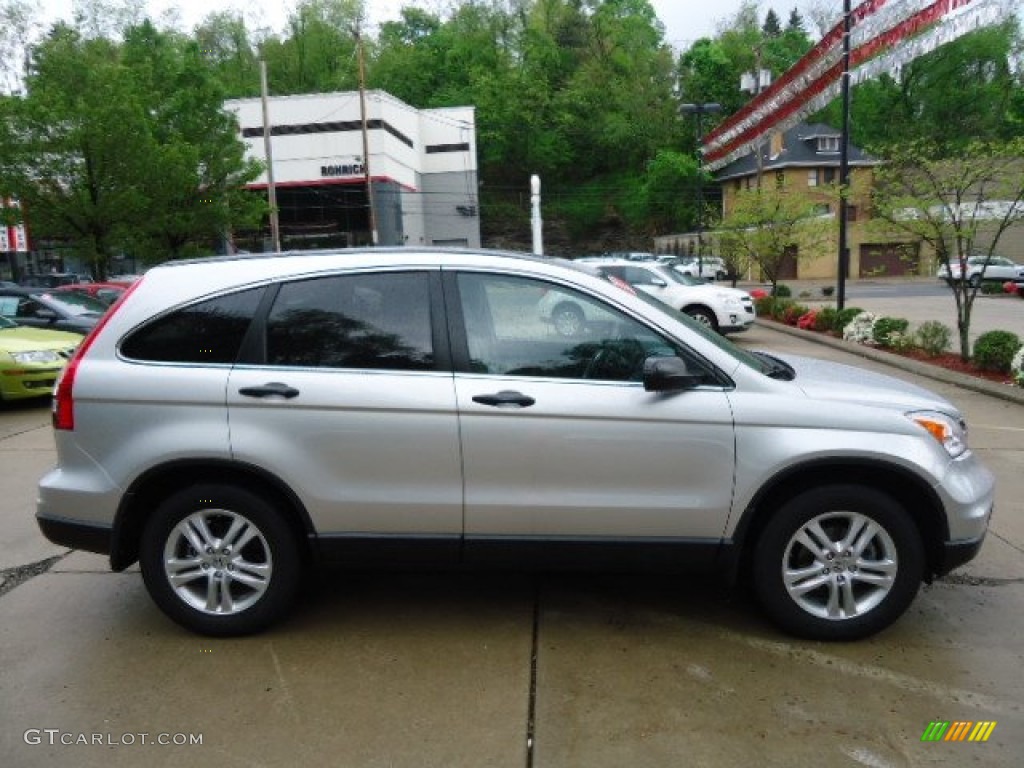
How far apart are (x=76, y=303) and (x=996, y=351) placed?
47.0ft

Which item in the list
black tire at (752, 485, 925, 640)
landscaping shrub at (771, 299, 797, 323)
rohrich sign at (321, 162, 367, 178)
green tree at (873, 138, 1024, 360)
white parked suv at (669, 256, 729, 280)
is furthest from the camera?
rohrich sign at (321, 162, 367, 178)

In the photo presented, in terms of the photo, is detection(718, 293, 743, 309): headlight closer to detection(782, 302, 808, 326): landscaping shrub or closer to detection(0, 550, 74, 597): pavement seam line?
detection(782, 302, 808, 326): landscaping shrub

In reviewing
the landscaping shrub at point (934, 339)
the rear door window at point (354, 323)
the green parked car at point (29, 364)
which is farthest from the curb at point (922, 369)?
the green parked car at point (29, 364)

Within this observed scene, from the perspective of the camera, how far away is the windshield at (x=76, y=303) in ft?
44.8

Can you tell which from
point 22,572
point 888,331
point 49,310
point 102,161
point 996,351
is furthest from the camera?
point 102,161

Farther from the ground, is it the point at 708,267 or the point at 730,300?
the point at 708,267

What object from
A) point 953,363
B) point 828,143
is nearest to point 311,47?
point 828,143

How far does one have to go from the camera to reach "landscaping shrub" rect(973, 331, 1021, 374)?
34.4ft

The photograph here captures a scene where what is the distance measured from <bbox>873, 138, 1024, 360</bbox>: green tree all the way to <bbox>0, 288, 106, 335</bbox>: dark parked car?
12.6 meters

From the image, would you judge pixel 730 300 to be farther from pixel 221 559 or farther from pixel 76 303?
pixel 221 559

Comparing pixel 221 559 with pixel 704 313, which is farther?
pixel 704 313

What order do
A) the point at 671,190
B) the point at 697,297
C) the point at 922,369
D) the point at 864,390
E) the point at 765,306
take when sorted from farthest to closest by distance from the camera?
the point at 671,190 < the point at 765,306 < the point at 697,297 < the point at 922,369 < the point at 864,390

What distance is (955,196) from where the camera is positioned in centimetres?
1176

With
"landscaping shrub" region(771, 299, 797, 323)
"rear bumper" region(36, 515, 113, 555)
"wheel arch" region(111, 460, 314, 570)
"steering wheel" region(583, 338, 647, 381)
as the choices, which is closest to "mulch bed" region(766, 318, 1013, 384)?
"landscaping shrub" region(771, 299, 797, 323)
